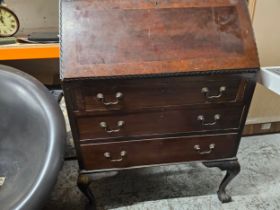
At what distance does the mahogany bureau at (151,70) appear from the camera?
1.00 metres

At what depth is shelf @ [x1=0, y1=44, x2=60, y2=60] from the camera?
122cm

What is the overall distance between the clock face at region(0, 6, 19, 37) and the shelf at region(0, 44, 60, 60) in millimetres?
157

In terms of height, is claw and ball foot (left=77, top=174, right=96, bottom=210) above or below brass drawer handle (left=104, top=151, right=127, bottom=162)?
below

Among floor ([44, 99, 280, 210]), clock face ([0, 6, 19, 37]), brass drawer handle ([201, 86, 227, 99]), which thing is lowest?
floor ([44, 99, 280, 210])

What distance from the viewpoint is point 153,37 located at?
104 centimetres

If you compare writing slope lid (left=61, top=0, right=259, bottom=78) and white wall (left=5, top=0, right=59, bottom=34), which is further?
white wall (left=5, top=0, right=59, bottom=34)

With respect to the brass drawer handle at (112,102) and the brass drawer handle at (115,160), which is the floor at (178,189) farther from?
the brass drawer handle at (112,102)

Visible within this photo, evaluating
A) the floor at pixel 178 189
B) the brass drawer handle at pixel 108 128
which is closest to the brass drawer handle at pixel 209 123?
the brass drawer handle at pixel 108 128

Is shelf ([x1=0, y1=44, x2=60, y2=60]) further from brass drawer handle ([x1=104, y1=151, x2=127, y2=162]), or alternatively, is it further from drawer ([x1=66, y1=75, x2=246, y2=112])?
brass drawer handle ([x1=104, y1=151, x2=127, y2=162])

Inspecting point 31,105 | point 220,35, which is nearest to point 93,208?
point 31,105

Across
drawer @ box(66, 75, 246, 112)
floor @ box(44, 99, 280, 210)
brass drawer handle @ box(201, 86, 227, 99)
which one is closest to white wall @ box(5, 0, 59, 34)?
drawer @ box(66, 75, 246, 112)

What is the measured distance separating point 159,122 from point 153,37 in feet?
1.24

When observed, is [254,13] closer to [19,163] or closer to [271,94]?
[271,94]

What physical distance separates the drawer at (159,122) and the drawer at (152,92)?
4 cm
